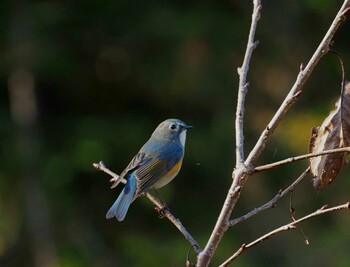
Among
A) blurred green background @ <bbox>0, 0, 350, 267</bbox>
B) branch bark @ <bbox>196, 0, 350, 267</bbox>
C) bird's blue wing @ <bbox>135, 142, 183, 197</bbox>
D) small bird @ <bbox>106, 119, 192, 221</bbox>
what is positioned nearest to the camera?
branch bark @ <bbox>196, 0, 350, 267</bbox>

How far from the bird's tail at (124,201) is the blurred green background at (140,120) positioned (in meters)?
3.97

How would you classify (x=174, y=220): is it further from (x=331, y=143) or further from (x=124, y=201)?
(x=124, y=201)

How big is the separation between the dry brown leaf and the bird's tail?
4.91 feet

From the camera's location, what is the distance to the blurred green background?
8.57m

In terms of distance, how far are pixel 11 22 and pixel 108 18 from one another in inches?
41.0

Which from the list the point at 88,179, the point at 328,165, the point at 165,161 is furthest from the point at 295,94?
the point at 88,179

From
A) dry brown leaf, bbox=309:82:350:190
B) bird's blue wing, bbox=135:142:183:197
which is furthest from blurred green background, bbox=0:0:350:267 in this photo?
dry brown leaf, bbox=309:82:350:190

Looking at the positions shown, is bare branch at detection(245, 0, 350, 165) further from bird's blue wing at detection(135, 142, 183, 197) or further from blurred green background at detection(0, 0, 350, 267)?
blurred green background at detection(0, 0, 350, 267)

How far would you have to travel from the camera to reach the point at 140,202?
29.8ft

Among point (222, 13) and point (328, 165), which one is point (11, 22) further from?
point (328, 165)

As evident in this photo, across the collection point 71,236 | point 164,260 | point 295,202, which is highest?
point 71,236

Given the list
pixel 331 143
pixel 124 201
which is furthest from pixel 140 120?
pixel 331 143

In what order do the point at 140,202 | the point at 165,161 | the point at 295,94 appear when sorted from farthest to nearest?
the point at 140,202
the point at 165,161
the point at 295,94

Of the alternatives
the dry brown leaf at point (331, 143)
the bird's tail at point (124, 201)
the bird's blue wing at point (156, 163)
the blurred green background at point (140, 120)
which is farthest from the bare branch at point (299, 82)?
the blurred green background at point (140, 120)
